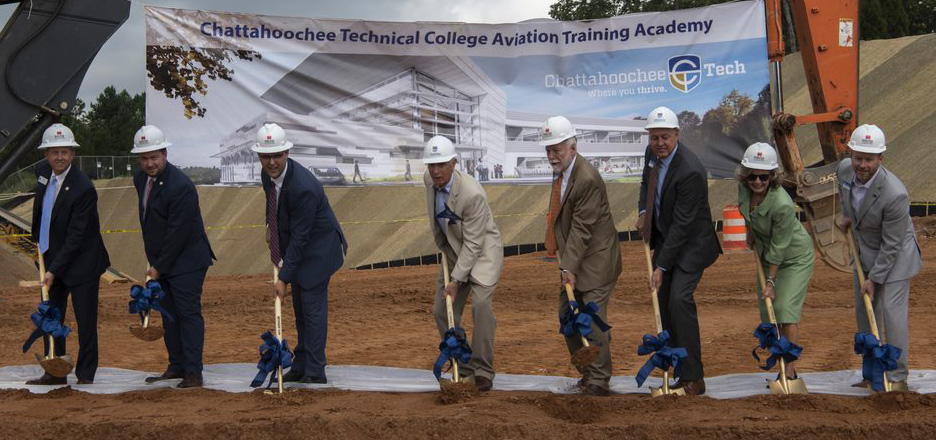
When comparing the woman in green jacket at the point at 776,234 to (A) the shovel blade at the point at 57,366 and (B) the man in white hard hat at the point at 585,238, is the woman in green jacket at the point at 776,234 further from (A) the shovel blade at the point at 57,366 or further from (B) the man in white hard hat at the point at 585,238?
(A) the shovel blade at the point at 57,366

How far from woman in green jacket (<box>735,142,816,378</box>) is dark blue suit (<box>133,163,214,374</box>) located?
4.38 meters

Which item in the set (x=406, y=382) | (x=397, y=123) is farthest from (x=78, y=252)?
(x=397, y=123)

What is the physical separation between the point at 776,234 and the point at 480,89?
1134 cm

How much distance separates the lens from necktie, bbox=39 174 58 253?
8.41 metres

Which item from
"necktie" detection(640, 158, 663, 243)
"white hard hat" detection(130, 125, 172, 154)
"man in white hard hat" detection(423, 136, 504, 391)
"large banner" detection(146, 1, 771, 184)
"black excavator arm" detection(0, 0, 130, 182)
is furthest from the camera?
"large banner" detection(146, 1, 771, 184)

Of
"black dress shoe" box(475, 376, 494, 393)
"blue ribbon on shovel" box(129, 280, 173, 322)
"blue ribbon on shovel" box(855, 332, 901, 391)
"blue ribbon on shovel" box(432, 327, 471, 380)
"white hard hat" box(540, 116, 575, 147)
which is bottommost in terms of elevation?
"black dress shoe" box(475, 376, 494, 393)

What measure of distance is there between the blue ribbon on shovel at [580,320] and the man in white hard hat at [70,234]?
3.92 metres

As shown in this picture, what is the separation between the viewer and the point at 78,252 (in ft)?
27.5

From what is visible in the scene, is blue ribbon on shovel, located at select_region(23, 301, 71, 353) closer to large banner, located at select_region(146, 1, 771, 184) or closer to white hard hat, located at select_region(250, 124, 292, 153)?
white hard hat, located at select_region(250, 124, 292, 153)

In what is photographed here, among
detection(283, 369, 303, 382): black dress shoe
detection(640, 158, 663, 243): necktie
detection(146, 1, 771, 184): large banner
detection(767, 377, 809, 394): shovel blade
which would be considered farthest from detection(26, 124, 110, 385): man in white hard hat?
detection(146, 1, 771, 184): large banner

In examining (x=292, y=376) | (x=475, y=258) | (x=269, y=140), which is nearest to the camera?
(x=475, y=258)

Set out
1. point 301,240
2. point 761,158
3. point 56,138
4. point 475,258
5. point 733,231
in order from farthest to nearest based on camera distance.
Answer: point 733,231, point 56,138, point 301,240, point 475,258, point 761,158

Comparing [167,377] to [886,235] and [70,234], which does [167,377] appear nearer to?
[70,234]

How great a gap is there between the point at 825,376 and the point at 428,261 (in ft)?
42.8
